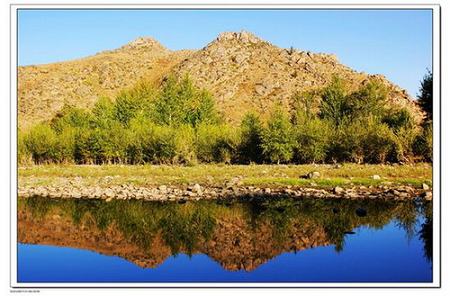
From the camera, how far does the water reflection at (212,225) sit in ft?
34.8

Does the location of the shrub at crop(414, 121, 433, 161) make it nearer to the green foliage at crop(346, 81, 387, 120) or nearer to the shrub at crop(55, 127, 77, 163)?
the green foliage at crop(346, 81, 387, 120)

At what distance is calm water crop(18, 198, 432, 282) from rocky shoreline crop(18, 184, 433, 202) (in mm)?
952

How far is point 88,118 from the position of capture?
127 ft

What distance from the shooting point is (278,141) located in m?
29.4

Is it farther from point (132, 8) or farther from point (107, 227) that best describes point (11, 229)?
point (107, 227)

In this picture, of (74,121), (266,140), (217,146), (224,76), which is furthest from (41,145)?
(224,76)

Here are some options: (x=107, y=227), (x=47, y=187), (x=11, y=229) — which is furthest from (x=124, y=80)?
(x=11, y=229)

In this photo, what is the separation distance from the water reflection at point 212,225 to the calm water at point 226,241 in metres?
0.02

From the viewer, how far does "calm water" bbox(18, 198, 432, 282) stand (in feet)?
30.0

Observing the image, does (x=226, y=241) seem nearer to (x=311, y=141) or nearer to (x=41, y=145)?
(x=311, y=141)

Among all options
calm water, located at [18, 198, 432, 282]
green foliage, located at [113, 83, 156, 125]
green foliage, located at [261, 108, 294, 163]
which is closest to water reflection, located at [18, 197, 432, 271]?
calm water, located at [18, 198, 432, 282]

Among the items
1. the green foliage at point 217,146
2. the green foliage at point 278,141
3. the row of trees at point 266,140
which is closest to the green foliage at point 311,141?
the row of trees at point 266,140

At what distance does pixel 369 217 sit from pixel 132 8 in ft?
27.6

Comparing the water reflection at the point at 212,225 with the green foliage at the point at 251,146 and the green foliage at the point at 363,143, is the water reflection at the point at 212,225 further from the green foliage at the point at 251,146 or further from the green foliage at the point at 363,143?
the green foliage at the point at 251,146
